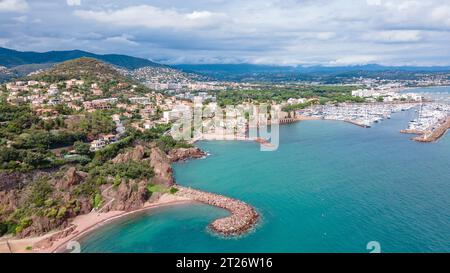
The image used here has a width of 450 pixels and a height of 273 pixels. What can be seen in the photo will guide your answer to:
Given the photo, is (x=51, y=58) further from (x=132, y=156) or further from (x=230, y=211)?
(x=230, y=211)

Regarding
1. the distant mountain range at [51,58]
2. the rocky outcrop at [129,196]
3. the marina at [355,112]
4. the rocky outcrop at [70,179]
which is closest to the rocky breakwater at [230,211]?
the rocky outcrop at [129,196]

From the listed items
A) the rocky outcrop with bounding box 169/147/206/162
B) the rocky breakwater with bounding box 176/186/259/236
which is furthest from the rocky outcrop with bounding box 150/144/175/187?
the rocky outcrop with bounding box 169/147/206/162

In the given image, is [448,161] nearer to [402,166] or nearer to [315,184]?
[402,166]

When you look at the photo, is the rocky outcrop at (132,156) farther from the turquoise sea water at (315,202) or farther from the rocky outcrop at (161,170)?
the turquoise sea water at (315,202)

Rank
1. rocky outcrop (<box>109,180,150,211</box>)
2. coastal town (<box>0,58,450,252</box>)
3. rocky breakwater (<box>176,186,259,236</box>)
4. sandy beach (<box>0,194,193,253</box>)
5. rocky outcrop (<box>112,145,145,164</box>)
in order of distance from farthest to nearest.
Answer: rocky outcrop (<box>112,145,145,164</box>)
rocky outcrop (<box>109,180,150,211</box>)
coastal town (<box>0,58,450,252</box>)
rocky breakwater (<box>176,186,259,236</box>)
sandy beach (<box>0,194,193,253</box>)

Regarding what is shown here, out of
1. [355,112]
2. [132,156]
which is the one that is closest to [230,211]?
[132,156]

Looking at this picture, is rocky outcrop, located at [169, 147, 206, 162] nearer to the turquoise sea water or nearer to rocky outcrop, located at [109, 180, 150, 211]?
the turquoise sea water

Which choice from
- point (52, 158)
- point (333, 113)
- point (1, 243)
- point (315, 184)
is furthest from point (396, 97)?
point (1, 243)

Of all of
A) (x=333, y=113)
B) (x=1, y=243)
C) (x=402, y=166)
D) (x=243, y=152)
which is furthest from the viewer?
(x=333, y=113)
